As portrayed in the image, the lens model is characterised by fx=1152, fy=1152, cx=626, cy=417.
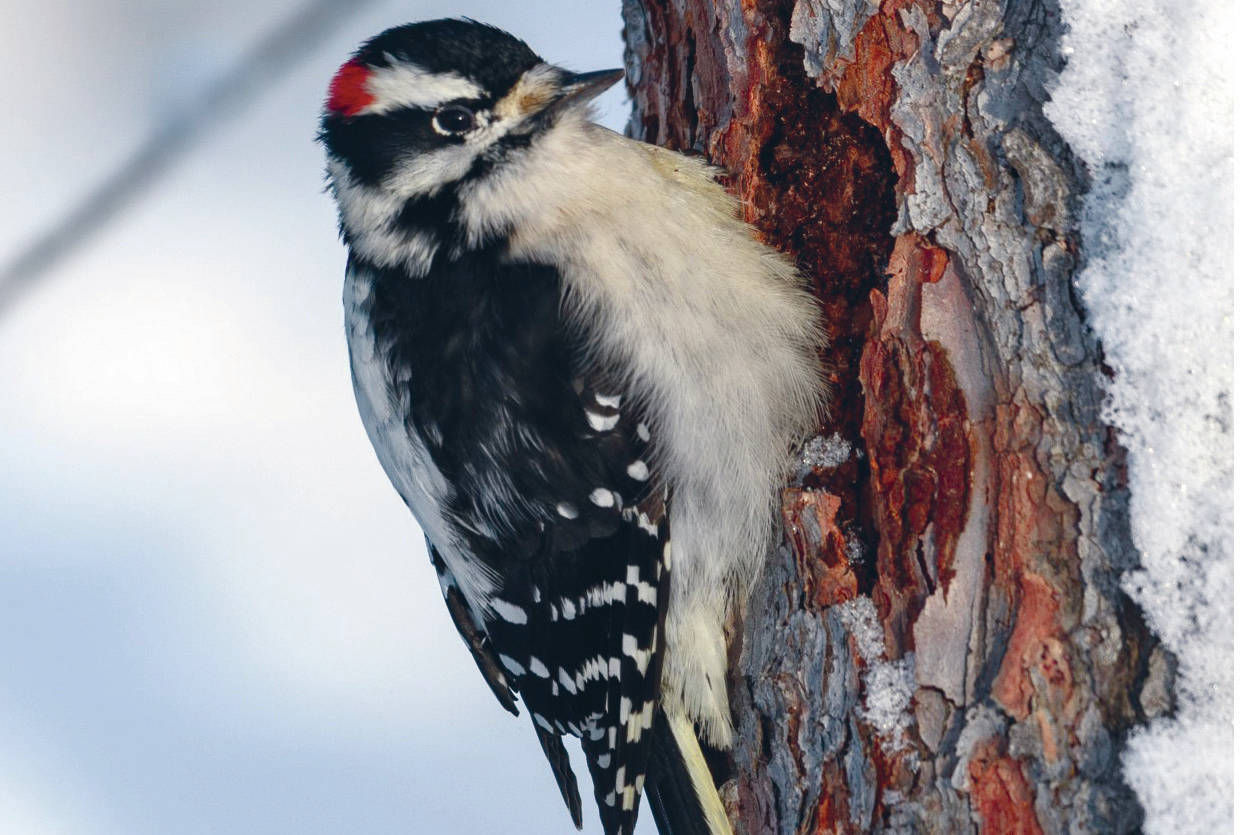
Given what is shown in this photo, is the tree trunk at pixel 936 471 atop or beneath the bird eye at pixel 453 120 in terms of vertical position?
beneath

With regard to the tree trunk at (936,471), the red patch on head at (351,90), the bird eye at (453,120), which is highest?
the red patch on head at (351,90)

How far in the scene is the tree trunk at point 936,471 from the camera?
160 cm

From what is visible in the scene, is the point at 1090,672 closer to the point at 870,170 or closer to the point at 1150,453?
the point at 1150,453

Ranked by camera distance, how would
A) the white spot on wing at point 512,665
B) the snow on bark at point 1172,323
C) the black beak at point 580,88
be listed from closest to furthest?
the snow on bark at point 1172,323, the black beak at point 580,88, the white spot on wing at point 512,665

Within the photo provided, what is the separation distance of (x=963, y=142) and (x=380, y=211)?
1.29 meters

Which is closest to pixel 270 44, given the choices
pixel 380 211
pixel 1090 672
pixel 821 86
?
pixel 380 211

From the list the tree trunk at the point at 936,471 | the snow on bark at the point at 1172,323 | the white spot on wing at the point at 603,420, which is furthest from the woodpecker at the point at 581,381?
the snow on bark at the point at 1172,323

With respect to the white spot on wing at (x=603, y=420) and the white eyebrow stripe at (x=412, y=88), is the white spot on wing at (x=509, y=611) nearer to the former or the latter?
the white spot on wing at (x=603, y=420)

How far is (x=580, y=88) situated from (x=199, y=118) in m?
1.58

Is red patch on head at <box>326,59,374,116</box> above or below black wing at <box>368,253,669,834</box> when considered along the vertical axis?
above

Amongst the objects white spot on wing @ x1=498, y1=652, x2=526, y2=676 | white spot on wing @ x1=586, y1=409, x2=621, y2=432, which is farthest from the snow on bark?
white spot on wing @ x1=498, y1=652, x2=526, y2=676

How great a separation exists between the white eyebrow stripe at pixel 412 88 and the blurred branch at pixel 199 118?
101 centimetres

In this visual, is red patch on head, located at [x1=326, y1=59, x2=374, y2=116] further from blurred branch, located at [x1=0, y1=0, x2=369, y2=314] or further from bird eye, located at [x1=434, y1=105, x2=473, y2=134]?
blurred branch, located at [x1=0, y1=0, x2=369, y2=314]

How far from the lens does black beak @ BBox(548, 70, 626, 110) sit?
238cm
